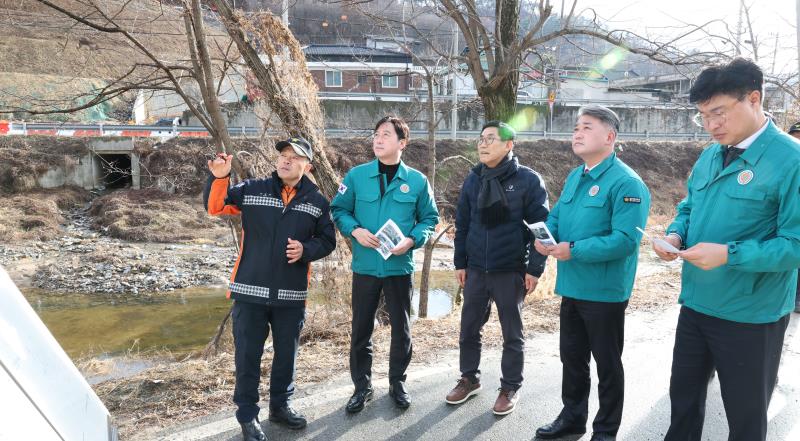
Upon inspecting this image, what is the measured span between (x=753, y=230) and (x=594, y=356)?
1.23 m

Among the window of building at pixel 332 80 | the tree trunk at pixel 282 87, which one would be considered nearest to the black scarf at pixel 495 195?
the tree trunk at pixel 282 87

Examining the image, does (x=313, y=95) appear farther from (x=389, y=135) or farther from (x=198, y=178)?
(x=198, y=178)

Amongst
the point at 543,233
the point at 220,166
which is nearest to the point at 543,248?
the point at 543,233

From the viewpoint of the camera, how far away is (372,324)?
403 cm

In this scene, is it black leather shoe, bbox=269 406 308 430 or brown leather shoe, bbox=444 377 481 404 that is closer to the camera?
black leather shoe, bbox=269 406 308 430

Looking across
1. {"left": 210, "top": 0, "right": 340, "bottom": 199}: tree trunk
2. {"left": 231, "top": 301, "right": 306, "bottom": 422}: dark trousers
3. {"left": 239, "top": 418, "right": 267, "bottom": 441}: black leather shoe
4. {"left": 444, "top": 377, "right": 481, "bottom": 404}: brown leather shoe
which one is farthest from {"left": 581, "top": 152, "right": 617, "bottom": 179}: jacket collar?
{"left": 210, "top": 0, "right": 340, "bottom": 199}: tree trunk

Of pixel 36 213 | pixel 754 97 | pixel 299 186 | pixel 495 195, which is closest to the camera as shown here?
pixel 754 97

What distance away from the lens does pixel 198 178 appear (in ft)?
77.9

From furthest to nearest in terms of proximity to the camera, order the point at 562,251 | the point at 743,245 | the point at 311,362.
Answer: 1. the point at 311,362
2. the point at 562,251
3. the point at 743,245

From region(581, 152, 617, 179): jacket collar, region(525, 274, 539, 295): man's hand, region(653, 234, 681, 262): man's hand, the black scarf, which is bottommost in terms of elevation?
region(525, 274, 539, 295): man's hand

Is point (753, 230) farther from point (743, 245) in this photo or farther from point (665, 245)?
point (665, 245)

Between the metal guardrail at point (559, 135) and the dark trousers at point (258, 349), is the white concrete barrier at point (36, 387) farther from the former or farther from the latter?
the metal guardrail at point (559, 135)

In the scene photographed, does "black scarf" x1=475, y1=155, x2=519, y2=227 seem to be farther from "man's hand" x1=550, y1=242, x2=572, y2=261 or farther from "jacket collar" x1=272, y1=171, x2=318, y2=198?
"jacket collar" x1=272, y1=171, x2=318, y2=198

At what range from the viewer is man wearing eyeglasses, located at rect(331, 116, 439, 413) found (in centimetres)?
397
